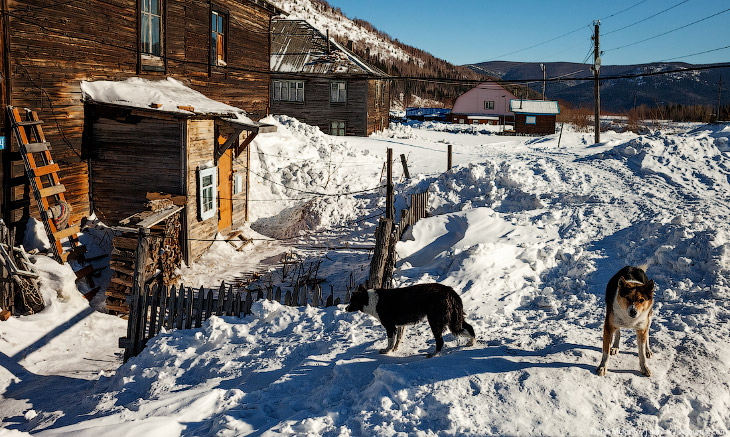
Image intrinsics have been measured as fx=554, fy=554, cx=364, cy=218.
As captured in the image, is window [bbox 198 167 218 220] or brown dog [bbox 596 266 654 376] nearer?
brown dog [bbox 596 266 654 376]

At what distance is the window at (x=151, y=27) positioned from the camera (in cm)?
1516

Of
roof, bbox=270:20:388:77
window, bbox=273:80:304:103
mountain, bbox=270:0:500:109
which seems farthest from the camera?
mountain, bbox=270:0:500:109

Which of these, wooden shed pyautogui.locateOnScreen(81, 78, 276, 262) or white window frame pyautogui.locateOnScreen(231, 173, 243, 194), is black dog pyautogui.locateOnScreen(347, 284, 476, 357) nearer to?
wooden shed pyautogui.locateOnScreen(81, 78, 276, 262)

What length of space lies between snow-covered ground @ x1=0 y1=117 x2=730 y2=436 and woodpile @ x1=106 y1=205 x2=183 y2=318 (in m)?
0.58

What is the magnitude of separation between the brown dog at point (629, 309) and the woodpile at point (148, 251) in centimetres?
750

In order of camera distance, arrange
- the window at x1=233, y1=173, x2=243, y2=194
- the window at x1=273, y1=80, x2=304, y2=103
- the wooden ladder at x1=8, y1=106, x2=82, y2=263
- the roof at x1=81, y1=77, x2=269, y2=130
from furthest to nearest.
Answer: the window at x1=273, y1=80, x2=304, y2=103
the window at x1=233, y1=173, x2=243, y2=194
the roof at x1=81, y1=77, x2=269, y2=130
the wooden ladder at x1=8, y1=106, x2=82, y2=263

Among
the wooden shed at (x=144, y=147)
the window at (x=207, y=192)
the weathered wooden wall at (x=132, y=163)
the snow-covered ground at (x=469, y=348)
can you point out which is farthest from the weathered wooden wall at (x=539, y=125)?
the weathered wooden wall at (x=132, y=163)

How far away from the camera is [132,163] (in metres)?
14.1

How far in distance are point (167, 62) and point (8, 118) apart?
5.56m

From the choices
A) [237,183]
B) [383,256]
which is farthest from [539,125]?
[383,256]

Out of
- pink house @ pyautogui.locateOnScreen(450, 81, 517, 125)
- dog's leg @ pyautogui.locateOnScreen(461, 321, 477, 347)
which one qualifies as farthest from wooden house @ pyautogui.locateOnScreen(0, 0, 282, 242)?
pink house @ pyautogui.locateOnScreen(450, 81, 517, 125)

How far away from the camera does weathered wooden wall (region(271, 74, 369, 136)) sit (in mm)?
37156

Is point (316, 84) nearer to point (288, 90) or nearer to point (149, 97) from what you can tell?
point (288, 90)

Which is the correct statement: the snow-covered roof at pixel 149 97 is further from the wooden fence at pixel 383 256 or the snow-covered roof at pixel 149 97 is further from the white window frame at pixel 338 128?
the white window frame at pixel 338 128
